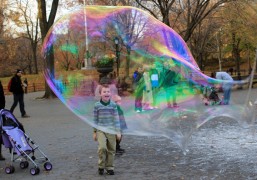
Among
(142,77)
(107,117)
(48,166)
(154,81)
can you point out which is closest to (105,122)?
(107,117)


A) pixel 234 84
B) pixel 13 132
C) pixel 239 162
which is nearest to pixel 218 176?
pixel 239 162

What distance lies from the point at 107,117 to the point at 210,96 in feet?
5.13

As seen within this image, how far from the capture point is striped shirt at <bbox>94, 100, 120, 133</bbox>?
605 cm

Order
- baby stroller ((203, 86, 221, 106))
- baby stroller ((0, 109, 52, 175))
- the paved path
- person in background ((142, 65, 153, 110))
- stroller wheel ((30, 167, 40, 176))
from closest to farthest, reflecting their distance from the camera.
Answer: baby stroller ((203, 86, 221, 106)) → the paved path → person in background ((142, 65, 153, 110)) → stroller wheel ((30, 167, 40, 176)) → baby stroller ((0, 109, 52, 175))

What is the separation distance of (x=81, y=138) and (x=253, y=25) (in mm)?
25216

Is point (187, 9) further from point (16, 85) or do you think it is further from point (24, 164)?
point (24, 164)

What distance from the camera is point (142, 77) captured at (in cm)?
625

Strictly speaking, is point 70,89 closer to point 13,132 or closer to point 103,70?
point 103,70

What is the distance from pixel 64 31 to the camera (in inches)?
268

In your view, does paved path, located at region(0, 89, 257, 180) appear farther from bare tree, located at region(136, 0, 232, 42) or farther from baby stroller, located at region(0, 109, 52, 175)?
bare tree, located at region(136, 0, 232, 42)

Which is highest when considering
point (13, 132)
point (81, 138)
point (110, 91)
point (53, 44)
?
point (53, 44)

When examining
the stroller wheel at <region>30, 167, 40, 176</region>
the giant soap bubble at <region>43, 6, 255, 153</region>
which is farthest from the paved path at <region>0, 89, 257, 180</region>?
the giant soap bubble at <region>43, 6, 255, 153</region>

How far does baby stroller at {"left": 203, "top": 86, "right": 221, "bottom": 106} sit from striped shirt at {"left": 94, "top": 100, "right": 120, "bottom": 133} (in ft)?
4.52

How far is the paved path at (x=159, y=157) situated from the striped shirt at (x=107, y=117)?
0.75 m
